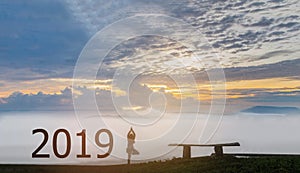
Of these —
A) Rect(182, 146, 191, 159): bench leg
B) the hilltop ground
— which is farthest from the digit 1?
Rect(182, 146, 191, 159): bench leg

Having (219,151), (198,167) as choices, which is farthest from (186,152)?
(198,167)

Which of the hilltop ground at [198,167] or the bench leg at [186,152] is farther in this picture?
the bench leg at [186,152]

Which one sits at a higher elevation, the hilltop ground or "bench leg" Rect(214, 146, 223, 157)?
"bench leg" Rect(214, 146, 223, 157)

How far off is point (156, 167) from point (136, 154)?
5.17 feet

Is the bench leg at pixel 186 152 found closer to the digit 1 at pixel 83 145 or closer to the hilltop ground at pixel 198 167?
the hilltop ground at pixel 198 167

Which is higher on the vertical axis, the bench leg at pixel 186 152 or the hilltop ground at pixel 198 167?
the bench leg at pixel 186 152

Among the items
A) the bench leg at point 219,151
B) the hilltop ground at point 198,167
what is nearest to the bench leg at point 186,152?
the hilltop ground at point 198,167

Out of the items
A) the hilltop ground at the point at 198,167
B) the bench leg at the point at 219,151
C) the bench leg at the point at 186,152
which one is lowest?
the hilltop ground at the point at 198,167

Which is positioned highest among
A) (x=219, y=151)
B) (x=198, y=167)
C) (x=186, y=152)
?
(x=186, y=152)

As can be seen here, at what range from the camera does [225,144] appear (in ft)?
86.3

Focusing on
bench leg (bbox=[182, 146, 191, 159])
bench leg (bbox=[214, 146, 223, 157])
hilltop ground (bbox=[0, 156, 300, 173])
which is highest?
bench leg (bbox=[182, 146, 191, 159])

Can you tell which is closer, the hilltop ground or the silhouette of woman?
the hilltop ground

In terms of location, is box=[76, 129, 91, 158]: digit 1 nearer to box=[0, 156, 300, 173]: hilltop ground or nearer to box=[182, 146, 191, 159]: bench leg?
box=[0, 156, 300, 173]: hilltop ground

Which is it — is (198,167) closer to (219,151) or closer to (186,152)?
(219,151)
